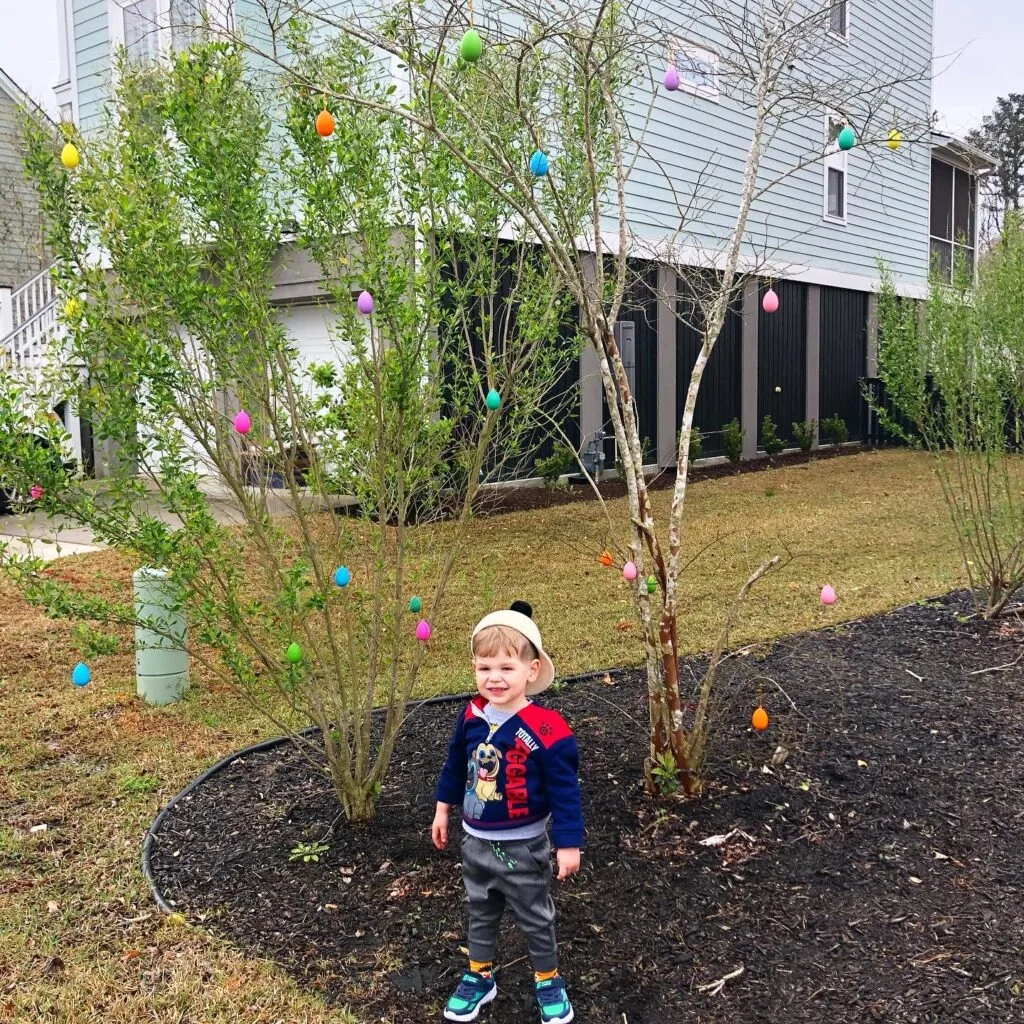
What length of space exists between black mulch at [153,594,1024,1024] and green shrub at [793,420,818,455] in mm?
12417

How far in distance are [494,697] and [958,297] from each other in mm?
5696

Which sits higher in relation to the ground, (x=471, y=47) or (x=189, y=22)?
(x=189, y=22)

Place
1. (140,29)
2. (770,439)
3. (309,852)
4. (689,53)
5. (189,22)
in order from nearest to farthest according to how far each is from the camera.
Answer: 1. (309,852)
2. (689,53)
3. (189,22)
4. (140,29)
5. (770,439)

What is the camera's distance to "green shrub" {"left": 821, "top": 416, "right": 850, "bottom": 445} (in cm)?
1711

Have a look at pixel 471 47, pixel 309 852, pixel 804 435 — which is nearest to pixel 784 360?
pixel 804 435

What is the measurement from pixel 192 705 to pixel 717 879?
2885 millimetres

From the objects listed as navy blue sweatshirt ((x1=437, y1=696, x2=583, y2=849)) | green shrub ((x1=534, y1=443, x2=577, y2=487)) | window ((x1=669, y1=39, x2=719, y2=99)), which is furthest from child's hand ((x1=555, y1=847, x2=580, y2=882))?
green shrub ((x1=534, y1=443, x2=577, y2=487))

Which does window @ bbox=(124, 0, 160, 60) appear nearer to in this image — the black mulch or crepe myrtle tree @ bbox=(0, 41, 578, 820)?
crepe myrtle tree @ bbox=(0, 41, 578, 820)

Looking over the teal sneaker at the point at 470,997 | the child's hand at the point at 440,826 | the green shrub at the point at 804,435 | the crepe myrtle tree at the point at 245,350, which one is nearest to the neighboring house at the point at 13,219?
the green shrub at the point at 804,435

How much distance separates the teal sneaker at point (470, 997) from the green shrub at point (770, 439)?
45.0ft

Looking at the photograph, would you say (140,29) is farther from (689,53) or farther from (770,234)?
(770,234)

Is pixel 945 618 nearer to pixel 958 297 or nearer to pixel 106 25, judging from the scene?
pixel 958 297

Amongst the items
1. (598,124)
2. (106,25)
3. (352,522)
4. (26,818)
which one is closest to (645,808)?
(352,522)

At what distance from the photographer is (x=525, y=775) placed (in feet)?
8.14
